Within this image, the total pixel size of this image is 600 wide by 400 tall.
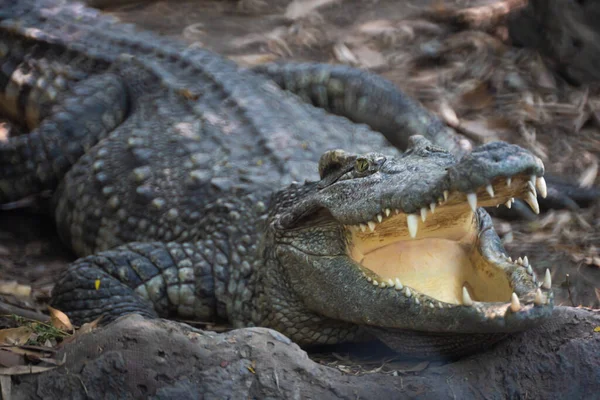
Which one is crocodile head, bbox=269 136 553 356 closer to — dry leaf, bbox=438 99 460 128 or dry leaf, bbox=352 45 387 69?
dry leaf, bbox=438 99 460 128

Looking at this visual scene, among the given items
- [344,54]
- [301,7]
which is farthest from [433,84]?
[301,7]

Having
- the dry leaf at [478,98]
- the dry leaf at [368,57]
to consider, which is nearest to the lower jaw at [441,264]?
the dry leaf at [478,98]

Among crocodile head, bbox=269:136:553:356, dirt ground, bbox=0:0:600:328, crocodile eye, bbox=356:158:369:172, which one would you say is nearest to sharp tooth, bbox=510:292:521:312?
crocodile head, bbox=269:136:553:356

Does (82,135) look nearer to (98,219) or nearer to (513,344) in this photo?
(98,219)

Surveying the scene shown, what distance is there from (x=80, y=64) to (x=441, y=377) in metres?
3.52

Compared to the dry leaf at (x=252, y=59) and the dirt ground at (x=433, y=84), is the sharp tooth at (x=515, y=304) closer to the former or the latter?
the dirt ground at (x=433, y=84)

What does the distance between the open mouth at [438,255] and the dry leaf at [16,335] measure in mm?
1288

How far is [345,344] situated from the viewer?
3385 mm

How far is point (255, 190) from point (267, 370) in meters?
1.53

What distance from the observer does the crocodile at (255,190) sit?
110 inches

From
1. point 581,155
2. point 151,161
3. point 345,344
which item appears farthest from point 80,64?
point 581,155

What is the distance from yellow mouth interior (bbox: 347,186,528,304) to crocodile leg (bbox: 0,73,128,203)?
2.30 metres

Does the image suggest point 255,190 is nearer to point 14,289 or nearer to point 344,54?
point 14,289

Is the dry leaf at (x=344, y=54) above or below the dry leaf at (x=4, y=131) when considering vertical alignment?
below
